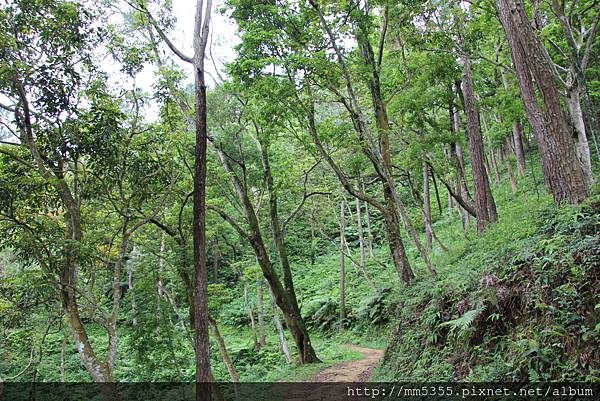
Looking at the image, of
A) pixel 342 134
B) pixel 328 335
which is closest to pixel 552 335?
pixel 342 134

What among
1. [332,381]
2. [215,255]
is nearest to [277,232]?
[332,381]

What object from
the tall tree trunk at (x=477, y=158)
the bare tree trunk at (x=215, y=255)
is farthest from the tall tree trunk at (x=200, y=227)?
the bare tree trunk at (x=215, y=255)

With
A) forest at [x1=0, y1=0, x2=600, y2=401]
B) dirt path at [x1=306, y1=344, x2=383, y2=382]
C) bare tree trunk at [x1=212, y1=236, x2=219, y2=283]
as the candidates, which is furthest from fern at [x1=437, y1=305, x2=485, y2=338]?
bare tree trunk at [x1=212, y1=236, x2=219, y2=283]

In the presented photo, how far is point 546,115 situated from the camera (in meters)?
7.18

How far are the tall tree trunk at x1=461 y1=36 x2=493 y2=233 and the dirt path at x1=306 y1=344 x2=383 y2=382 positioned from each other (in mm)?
5129

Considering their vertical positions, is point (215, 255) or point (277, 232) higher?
point (215, 255)

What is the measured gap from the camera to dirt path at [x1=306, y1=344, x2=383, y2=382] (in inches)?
423

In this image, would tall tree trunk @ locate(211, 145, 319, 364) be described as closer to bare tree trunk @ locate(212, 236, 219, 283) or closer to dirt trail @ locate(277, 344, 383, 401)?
dirt trail @ locate(277, 344, 383, 401)

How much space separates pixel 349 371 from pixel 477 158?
23.6 ft

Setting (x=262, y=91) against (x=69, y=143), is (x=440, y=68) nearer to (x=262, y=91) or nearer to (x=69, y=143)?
(x=262, y=91)

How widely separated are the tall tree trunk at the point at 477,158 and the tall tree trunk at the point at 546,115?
14.5 ft

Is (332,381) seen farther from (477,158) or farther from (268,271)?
(477,158)

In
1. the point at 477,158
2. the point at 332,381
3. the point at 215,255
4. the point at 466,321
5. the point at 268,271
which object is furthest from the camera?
the point at 215,255

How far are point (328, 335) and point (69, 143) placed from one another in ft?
51.7
